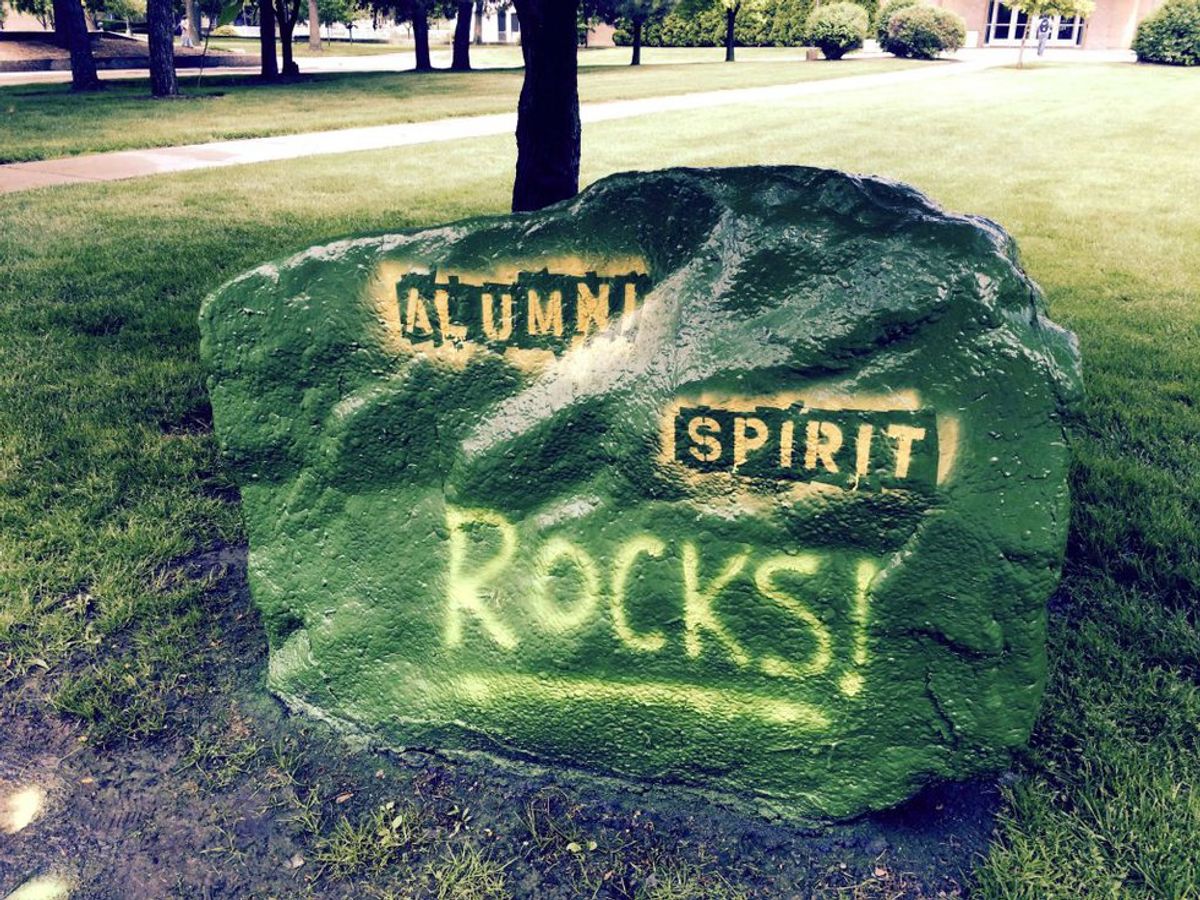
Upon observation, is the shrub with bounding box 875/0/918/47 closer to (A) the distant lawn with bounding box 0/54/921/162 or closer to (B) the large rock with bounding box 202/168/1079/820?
(A) the distant lawn with bounding box 0/54/921/162

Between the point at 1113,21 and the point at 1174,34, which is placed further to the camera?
the point at 1113,21

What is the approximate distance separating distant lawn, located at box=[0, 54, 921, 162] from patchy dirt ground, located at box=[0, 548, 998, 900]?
9686 mm

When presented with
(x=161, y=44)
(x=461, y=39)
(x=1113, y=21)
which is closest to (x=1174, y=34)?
(x=1113, y=21)

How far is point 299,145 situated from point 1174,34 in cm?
2751

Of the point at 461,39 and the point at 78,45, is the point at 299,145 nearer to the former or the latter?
the point at 78,45

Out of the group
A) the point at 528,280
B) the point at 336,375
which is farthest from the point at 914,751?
the point at 336,375

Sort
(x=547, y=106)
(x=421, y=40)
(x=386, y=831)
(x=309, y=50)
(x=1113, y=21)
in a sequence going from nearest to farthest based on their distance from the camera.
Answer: (x=386, y=831) → (x=547, y=106) → (x=421, y=40) → (x=1113, y=21) → (x=309, y=50)

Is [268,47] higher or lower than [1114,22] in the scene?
lower

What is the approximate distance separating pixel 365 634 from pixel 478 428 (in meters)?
0.66

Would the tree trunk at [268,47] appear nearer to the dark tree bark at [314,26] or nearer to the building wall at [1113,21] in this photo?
the dark tree bark at [314,26]

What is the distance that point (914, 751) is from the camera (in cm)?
236

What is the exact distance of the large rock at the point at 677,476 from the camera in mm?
2131

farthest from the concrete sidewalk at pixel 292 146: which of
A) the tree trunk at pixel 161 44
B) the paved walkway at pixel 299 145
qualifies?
the tree trunk at pixel 161 44

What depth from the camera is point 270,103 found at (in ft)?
53.4
